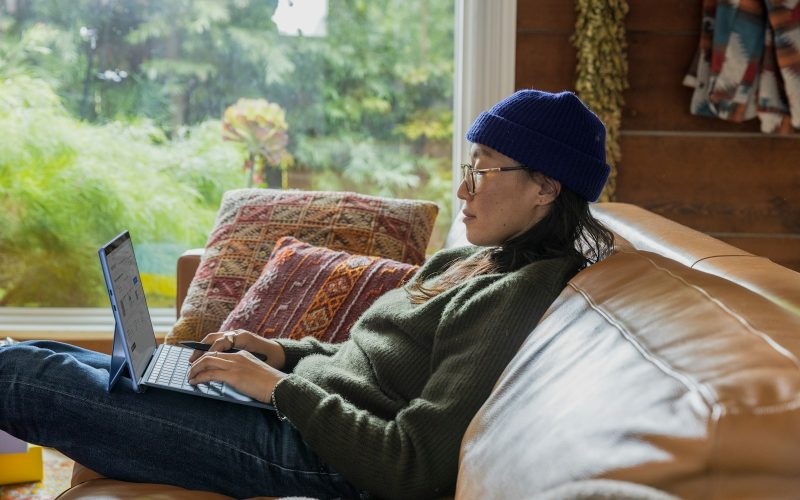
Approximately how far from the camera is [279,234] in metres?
2.45

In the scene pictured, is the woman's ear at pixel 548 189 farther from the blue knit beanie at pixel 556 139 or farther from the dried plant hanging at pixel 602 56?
the dried plant hanging at pixel 602 56

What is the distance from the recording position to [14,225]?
338 centimetres

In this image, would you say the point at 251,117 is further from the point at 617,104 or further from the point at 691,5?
the point at 691,5

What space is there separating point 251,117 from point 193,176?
0.30 meters

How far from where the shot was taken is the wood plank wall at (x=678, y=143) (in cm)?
312

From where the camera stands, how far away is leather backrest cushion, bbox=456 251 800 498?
680 millimetres

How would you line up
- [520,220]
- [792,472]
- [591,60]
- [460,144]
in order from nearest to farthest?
[792,472]
[520,220]
[591,60]
[460,144]

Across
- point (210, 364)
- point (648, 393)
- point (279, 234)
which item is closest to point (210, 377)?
point (210, 364)

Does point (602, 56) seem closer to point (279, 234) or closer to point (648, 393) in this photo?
point (279, 234)

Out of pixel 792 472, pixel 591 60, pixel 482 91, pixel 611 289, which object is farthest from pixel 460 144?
pixel 792 472

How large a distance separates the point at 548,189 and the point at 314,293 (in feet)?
2.51

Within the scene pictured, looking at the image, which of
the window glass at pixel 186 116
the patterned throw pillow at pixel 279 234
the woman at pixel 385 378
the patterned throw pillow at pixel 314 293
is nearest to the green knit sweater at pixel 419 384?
the woman at pixel 385 378

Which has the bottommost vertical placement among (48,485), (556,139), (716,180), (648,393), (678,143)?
(48,485)

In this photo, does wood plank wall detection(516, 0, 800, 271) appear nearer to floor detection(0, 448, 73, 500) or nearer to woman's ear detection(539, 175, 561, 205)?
woman's ear detection(539, 175, 561, 205)
